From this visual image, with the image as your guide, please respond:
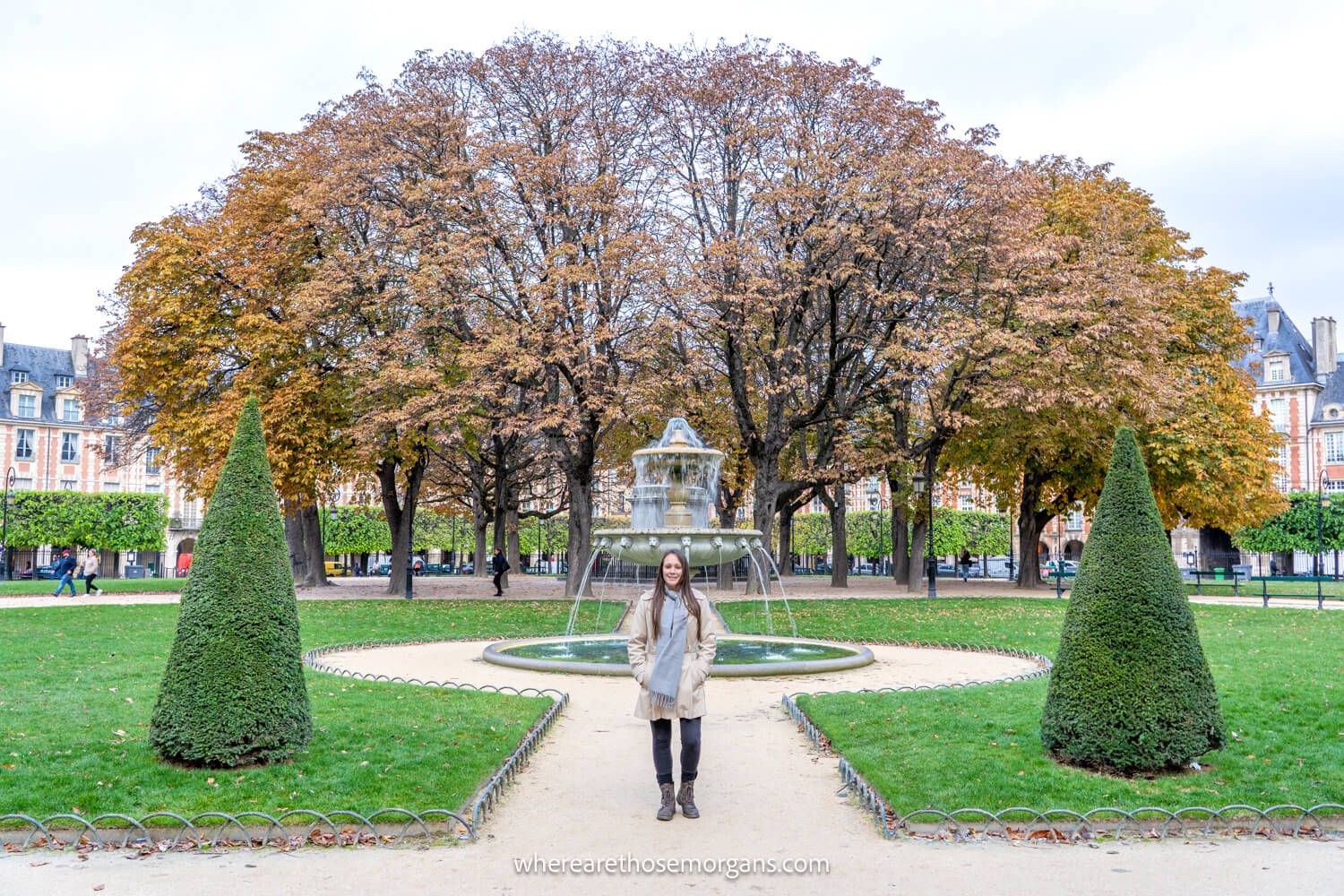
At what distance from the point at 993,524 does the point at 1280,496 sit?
33856 mm

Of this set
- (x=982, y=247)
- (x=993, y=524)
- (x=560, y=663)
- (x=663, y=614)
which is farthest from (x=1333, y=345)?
(x=663, y=614)

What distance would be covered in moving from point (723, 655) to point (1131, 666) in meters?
8.08

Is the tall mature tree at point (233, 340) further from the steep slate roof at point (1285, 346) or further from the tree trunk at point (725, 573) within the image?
the steep slate roof at point (1285, 346)

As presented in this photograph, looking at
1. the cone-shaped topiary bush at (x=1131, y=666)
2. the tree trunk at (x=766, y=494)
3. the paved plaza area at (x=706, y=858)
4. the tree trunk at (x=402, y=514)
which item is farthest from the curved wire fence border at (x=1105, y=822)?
the tree trunk at (x=402, y=514)

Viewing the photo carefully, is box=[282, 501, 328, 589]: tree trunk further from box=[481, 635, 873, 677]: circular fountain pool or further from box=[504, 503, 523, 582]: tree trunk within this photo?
box=[481, 635, 873, 677]: circular fountain pool

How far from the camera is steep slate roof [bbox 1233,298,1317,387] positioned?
6831cm

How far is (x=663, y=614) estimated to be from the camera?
6676mm

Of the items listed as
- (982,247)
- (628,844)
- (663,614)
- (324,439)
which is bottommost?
(628,844)

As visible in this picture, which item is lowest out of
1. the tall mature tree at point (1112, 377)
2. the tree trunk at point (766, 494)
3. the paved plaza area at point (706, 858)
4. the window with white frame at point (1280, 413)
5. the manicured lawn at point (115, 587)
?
the manicured lawn at point (115, 587)

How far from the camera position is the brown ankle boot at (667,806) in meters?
6.69

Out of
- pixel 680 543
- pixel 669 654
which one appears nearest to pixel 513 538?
pixel 680 543

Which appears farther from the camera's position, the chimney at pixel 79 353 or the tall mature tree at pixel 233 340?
the chimney at pixel 79 353

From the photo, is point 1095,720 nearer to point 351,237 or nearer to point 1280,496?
point 351,237

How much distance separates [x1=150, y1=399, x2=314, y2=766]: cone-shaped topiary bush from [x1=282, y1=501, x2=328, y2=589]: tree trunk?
27332 mm
